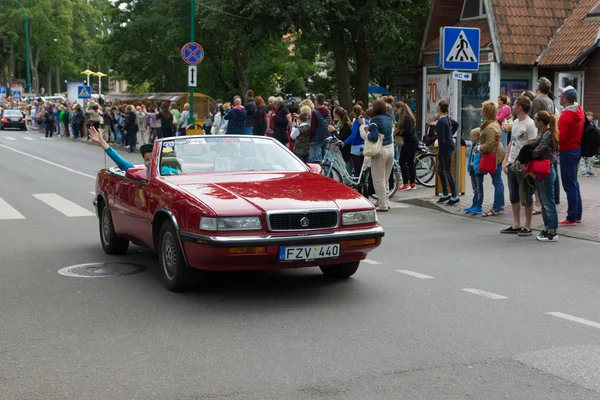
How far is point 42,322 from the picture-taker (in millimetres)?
7074

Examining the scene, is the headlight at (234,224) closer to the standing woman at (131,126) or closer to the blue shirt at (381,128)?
the blue shirt at (381,128)

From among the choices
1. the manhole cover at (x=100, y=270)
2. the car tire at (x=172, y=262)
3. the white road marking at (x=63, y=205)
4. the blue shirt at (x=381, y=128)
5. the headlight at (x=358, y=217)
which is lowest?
the manhole cover at (x=100, y=270)

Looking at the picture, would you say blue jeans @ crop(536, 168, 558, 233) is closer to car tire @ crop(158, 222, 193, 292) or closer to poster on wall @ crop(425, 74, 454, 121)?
car tire @ crop(158, 222, 193, 292)

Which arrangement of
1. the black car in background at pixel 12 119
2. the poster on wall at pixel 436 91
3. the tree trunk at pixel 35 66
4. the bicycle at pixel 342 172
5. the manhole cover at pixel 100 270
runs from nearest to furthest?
1. the manhole cover at pixel 100 270
2. the bicycle at pixel 342 172
3. the poster on wall at pixel 436 91
4. the black car in background at pixel 12 119
5. the tree trunk at pixel 35 66

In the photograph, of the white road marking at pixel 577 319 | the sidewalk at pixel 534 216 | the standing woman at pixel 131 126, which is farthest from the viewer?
the standing woman at pixel 131 126

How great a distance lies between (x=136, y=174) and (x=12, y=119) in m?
51.1

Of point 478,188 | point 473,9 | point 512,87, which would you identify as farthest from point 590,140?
point 473,9

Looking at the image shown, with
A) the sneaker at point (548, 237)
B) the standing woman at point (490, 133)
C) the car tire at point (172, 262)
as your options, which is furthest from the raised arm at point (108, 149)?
the standing woman at point (490, 133)

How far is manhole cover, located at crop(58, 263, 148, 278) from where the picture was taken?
30.0 ft

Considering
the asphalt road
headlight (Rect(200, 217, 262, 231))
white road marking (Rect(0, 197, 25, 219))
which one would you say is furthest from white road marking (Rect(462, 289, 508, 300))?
white road marking (Rect(0, 197, 25, 219))

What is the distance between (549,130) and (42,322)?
6.91 meters

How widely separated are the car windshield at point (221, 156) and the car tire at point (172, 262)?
84 centimetres

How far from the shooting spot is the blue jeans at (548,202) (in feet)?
37.5

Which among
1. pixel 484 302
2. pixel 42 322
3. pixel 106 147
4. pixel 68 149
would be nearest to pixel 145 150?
pixel 106 147
